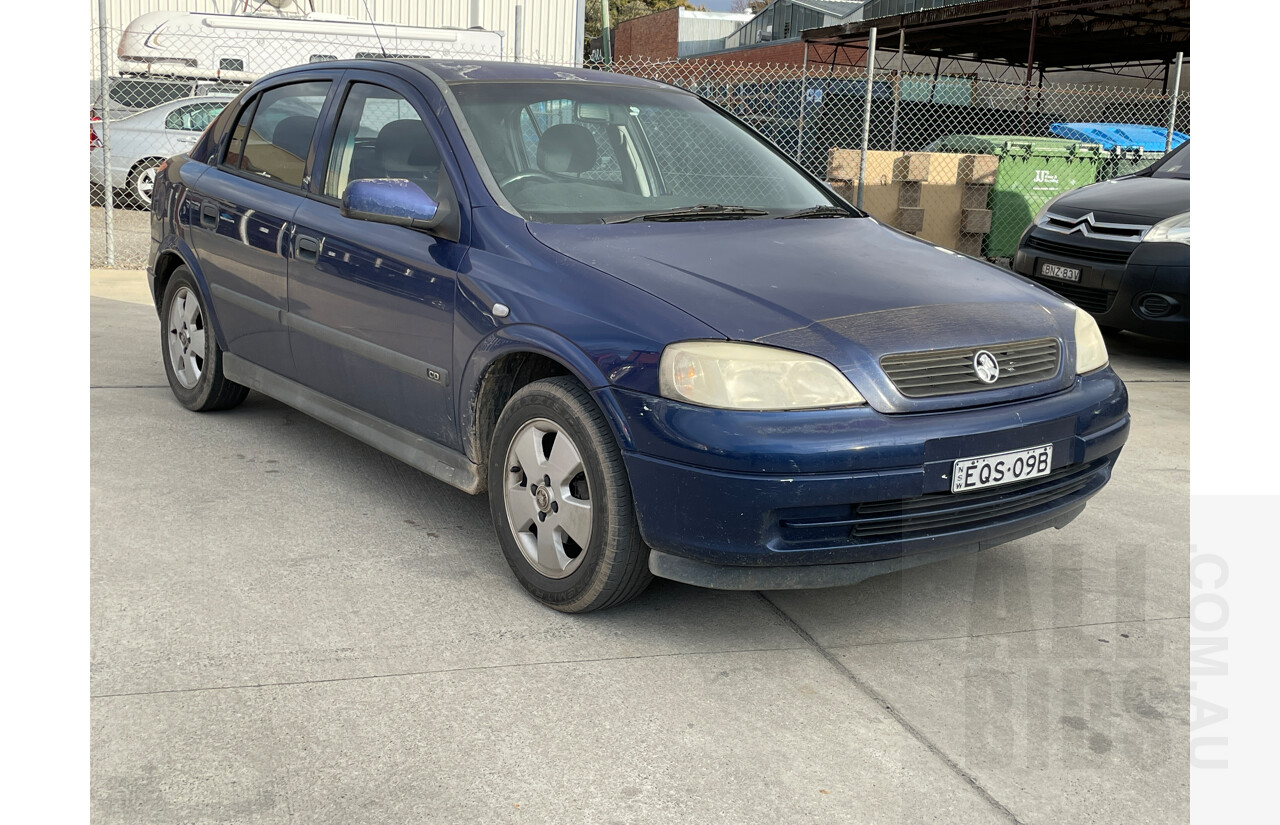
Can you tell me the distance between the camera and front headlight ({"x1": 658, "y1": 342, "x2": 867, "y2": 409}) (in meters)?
3.04

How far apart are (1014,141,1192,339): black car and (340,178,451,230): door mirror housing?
509 centimetres

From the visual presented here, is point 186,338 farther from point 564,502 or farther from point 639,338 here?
point 639,338

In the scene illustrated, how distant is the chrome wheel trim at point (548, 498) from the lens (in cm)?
338

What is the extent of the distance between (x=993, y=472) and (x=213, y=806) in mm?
2089

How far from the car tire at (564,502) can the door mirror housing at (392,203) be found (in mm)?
705

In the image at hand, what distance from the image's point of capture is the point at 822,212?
435 centimetres

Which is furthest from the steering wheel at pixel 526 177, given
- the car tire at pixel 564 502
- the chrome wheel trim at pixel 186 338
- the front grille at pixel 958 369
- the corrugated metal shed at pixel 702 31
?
the corrugated metal shed at pixel 702 31

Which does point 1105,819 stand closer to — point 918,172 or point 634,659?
point 634,659

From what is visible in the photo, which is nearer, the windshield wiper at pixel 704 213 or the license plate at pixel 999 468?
the license plate at pixel 999 468

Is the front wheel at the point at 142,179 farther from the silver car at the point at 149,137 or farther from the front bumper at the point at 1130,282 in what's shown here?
the front bumper at the point at 1130,282

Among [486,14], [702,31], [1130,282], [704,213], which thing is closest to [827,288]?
[704,213]

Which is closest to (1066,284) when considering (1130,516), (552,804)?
(1130,516)

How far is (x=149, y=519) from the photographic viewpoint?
13.6 feet

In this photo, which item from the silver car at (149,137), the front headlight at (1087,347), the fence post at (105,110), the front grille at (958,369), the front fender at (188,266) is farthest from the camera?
the silver car at (149,137)
